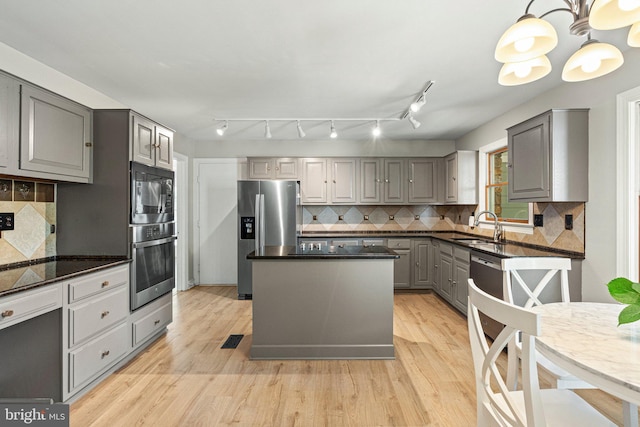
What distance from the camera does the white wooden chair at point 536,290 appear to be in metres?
1.65

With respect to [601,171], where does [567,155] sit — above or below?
above

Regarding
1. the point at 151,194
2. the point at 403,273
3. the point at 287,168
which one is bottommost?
the point at 403,273

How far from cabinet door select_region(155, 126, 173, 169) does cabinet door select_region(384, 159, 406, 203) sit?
10.8ft

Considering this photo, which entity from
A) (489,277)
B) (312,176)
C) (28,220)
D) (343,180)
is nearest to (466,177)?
(343,180)

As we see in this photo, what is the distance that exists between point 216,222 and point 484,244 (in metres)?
4.12

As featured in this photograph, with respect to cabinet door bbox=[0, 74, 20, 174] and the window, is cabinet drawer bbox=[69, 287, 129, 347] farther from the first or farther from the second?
the window

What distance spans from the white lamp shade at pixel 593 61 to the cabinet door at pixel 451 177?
355cm

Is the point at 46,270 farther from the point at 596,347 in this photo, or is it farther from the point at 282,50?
the point at 596,347

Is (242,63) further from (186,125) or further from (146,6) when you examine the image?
(186,125)

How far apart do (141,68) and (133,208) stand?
1193 mm

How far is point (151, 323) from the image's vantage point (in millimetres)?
3053

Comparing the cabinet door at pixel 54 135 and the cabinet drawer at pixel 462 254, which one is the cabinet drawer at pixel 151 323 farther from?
the cabinet drawer at pixel 462 254

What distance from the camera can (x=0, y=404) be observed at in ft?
3.84

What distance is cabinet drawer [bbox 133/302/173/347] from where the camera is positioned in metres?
2.83
